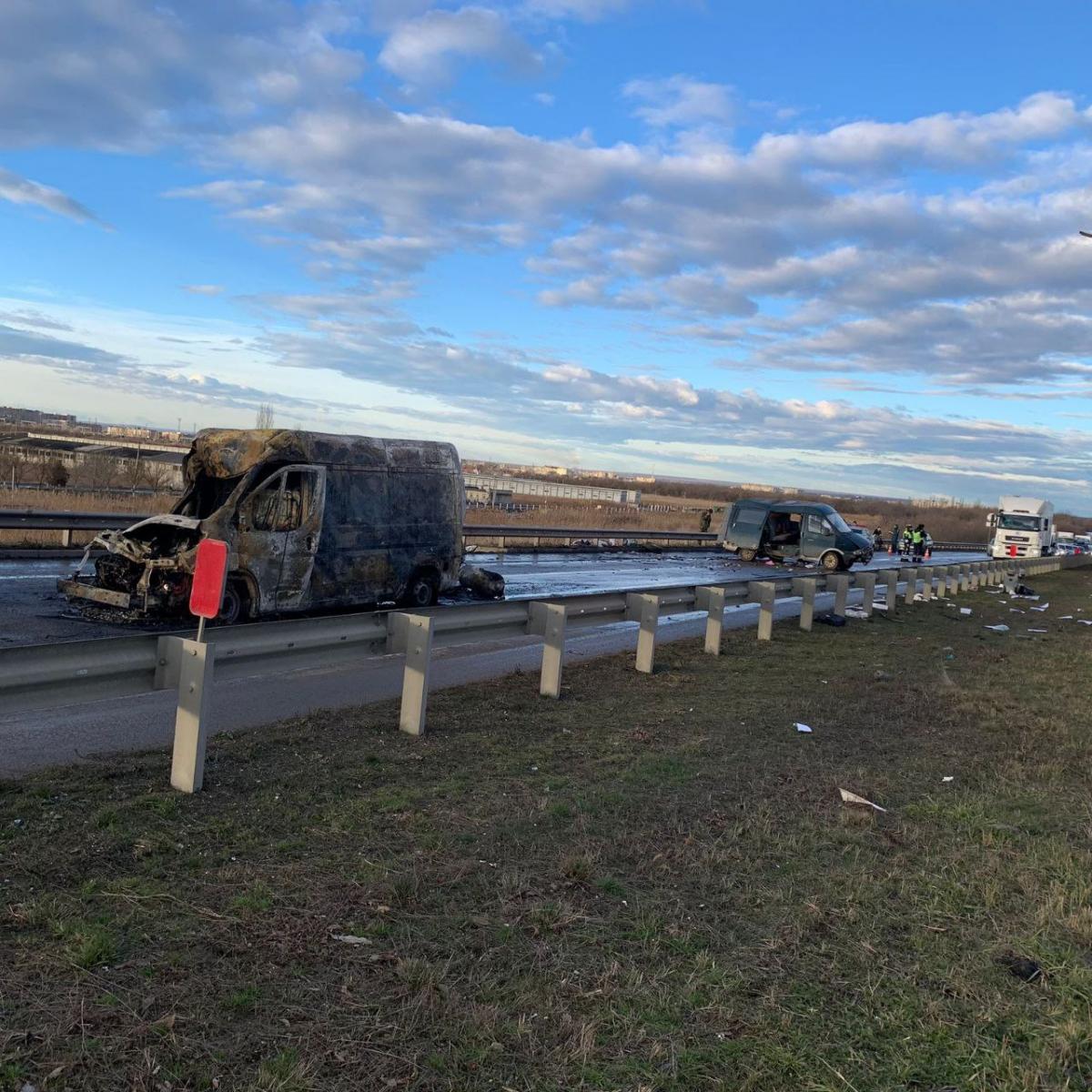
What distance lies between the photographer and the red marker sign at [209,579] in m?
5.81

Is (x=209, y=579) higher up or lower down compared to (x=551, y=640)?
higher up

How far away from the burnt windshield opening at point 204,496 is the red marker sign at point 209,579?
751 centimetres

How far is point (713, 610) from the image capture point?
1199 cm

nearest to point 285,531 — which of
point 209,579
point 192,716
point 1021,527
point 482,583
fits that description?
point 482,583

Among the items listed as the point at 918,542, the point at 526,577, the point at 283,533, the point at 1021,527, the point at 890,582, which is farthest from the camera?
the point at 1021,527

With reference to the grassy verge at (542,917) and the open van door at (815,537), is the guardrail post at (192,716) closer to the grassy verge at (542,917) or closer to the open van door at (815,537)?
the grassy verge at (542,917)

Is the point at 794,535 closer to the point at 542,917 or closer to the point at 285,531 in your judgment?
the point at 285,531

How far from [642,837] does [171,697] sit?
469cm

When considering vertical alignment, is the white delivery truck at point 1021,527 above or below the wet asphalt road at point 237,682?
above

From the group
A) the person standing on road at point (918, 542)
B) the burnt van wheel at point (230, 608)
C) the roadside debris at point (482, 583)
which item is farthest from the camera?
the person standing on road at point (918, 542)

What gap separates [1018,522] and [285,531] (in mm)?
45838

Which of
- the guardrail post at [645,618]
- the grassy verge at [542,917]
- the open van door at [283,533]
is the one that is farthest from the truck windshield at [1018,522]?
the grassy verge at [542,917]

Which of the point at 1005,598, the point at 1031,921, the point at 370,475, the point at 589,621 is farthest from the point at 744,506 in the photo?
the point at 1031,921

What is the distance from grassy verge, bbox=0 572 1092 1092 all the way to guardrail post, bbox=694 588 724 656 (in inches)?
175
